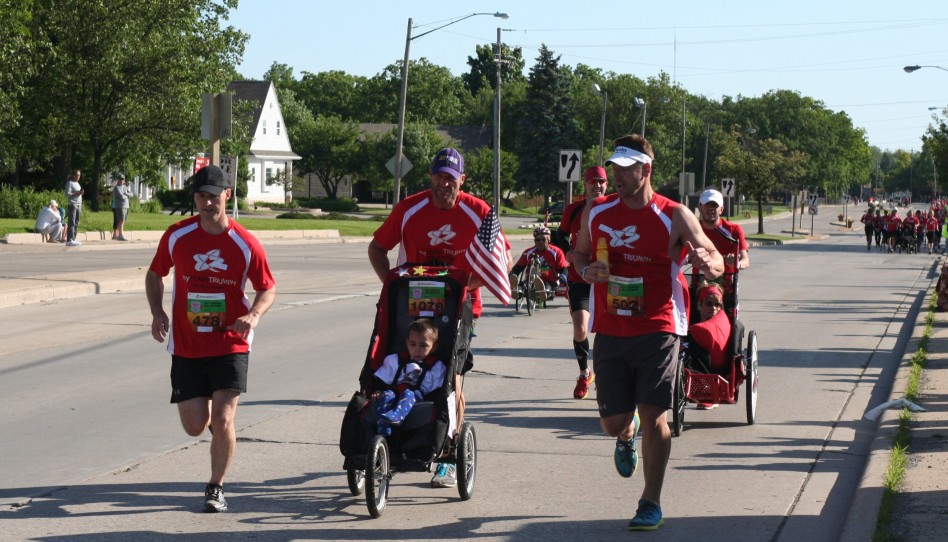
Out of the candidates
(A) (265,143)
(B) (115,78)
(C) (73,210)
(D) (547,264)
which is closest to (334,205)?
(A) (265,143)

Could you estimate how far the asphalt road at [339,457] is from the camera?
684 centimetres

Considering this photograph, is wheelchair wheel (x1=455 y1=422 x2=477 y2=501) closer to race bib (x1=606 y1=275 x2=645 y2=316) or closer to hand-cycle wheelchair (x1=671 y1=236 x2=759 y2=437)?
race bib (x1=606 y1=275 x2=645 y2=316)

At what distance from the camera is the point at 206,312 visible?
6805 millimetres

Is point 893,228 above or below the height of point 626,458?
below

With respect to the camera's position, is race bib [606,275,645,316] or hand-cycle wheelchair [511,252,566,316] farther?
hand-cycle wheelchair [511,252,566,316]

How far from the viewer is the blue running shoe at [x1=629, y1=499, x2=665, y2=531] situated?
665 centimetres

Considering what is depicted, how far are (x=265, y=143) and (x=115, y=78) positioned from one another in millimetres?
44873

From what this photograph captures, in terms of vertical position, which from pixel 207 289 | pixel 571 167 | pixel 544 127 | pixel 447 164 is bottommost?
pixel 207 289

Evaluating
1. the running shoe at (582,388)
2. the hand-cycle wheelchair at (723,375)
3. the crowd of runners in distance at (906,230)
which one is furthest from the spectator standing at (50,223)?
the crowd of runners in distance at (906,230)

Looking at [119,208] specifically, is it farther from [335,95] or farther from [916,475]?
[335,95]

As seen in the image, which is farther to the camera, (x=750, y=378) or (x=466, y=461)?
(x=750, y=378)

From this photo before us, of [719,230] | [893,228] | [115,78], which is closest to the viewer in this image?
[719,230]

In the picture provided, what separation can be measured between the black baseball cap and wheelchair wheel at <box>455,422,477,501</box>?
1829mm

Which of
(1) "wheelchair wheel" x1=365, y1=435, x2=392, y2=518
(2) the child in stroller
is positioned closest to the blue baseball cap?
(2) the child in stroller
